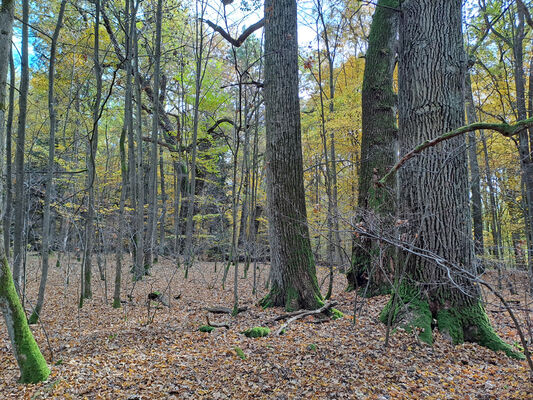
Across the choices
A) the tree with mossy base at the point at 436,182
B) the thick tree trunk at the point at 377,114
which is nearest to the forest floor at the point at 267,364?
the tree with mossy base at the point at 436,182

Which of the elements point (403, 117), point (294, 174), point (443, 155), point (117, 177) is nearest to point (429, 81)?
point (403, 117)

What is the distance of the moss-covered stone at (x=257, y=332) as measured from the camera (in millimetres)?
4184

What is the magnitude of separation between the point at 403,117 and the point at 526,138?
19.6 feet

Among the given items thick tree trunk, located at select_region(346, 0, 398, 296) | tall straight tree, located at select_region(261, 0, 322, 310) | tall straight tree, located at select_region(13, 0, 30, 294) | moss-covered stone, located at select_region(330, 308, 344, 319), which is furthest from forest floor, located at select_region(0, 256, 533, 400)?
thick tree trunk, located at select_region(346, 0, 398, 296)

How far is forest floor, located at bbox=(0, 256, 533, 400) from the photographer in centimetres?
283

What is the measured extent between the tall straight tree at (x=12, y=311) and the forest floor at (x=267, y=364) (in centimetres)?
17

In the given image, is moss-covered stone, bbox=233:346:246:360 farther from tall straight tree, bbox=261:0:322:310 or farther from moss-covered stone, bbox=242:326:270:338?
tall straight tree, bbox=261:0:322:310

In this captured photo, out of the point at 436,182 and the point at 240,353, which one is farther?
the point at 436,182

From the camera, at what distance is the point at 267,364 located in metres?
3.34

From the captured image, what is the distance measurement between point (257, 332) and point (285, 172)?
253cm

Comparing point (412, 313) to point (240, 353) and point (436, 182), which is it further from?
point (240, 353)

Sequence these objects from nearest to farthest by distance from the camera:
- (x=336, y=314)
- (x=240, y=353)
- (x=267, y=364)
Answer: (x=267, y=364), (x=240, y=353), (x=336, y=314)

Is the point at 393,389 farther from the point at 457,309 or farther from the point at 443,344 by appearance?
the point at 457,309

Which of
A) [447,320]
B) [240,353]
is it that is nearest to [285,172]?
[240,353]
